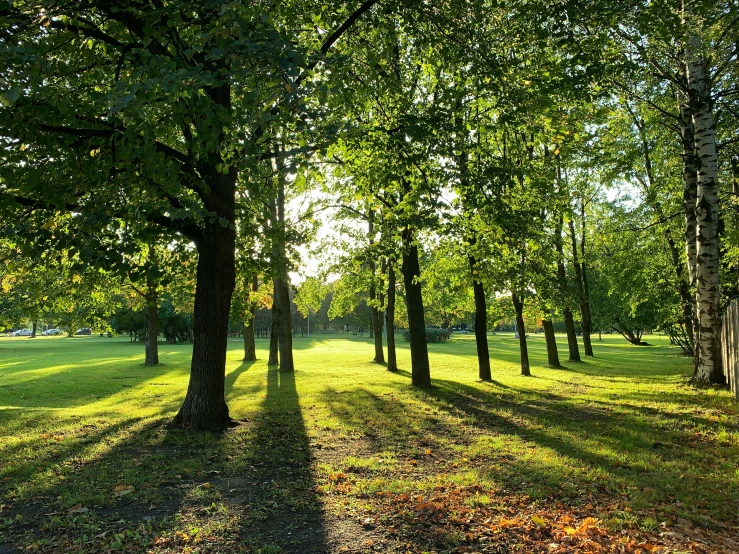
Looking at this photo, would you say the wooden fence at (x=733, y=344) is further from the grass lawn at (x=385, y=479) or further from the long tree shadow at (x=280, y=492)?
the long tree shadow at (x=280, y=492)

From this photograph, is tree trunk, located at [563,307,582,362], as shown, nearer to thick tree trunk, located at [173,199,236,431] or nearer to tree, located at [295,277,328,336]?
tree, located at [295,277,328,336]

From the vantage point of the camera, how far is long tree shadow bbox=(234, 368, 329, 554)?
166 inches

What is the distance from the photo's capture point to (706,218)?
11734 mm

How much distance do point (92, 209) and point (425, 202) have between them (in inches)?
239

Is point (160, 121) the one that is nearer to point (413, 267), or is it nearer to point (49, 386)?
A: point (413, 267)

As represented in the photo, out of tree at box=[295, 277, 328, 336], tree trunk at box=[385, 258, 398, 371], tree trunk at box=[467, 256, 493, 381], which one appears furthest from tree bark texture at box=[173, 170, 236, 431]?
tree at box=[295, 277, 328, 336]

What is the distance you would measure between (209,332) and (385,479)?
4.19m

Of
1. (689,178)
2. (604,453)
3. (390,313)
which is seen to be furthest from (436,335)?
(604,453)

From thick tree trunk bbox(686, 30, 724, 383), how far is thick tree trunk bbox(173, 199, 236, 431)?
35.6 feet

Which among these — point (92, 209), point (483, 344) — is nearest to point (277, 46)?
point (92, 209)

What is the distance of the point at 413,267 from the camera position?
48.8ft

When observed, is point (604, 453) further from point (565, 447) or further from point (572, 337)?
point (572, 337)

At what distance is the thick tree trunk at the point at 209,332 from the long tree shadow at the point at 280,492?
961mm

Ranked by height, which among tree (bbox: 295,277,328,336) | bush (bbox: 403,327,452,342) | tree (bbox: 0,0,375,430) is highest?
tree (bbox: 0,0,375,430)
